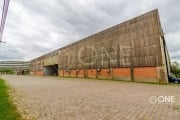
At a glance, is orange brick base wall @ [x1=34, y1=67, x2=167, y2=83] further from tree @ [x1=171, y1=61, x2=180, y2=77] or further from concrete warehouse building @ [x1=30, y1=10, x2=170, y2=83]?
tree @ [x1=171, y1=61, x2=180, y2=77]

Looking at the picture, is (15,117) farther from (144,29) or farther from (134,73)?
(144,29)

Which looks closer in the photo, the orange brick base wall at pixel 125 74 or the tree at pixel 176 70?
the orange brick base wall at pixel 125 74

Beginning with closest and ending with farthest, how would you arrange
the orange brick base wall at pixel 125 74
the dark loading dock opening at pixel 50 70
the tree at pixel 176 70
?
the orange brick base wall at pixel 125 74
the tree at pixel 176 70
the dark loading dock opening at pixel 50 70

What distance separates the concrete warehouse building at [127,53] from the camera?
1842 centimetres

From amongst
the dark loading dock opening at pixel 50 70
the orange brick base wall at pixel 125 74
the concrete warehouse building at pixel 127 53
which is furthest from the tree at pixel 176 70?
the dark loading dock opening at pixel 50 70

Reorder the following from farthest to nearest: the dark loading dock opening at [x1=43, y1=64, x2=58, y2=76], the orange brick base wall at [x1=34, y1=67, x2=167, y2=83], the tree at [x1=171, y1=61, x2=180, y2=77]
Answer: the dark loading dock opening at [x1=43, y1=64, x2=58, y2=76] → the tree at [x1=171, y1=61, x2=180, y2=77] → the orange brick base wall at [x1=34, y1=67, x2=167, y2=83]

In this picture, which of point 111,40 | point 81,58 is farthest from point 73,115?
point 81,58

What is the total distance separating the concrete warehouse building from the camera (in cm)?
1842

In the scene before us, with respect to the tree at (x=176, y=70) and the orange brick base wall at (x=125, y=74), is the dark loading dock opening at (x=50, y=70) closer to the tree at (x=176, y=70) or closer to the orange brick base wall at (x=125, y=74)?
the orange brick base wall at (x=125, y=74)

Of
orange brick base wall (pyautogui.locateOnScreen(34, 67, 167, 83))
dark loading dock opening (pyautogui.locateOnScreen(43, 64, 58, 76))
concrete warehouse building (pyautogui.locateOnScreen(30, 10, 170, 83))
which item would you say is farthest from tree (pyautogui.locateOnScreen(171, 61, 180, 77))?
dark loading dock opening (pyautogui.locateOnScreen(43, 64, 58, 76))

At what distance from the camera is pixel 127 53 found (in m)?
21.9

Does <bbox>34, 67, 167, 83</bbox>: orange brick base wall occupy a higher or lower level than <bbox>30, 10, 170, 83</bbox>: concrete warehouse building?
lower

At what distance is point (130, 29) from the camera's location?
22.2 metres

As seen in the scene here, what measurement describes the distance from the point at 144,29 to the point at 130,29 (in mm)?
2499
